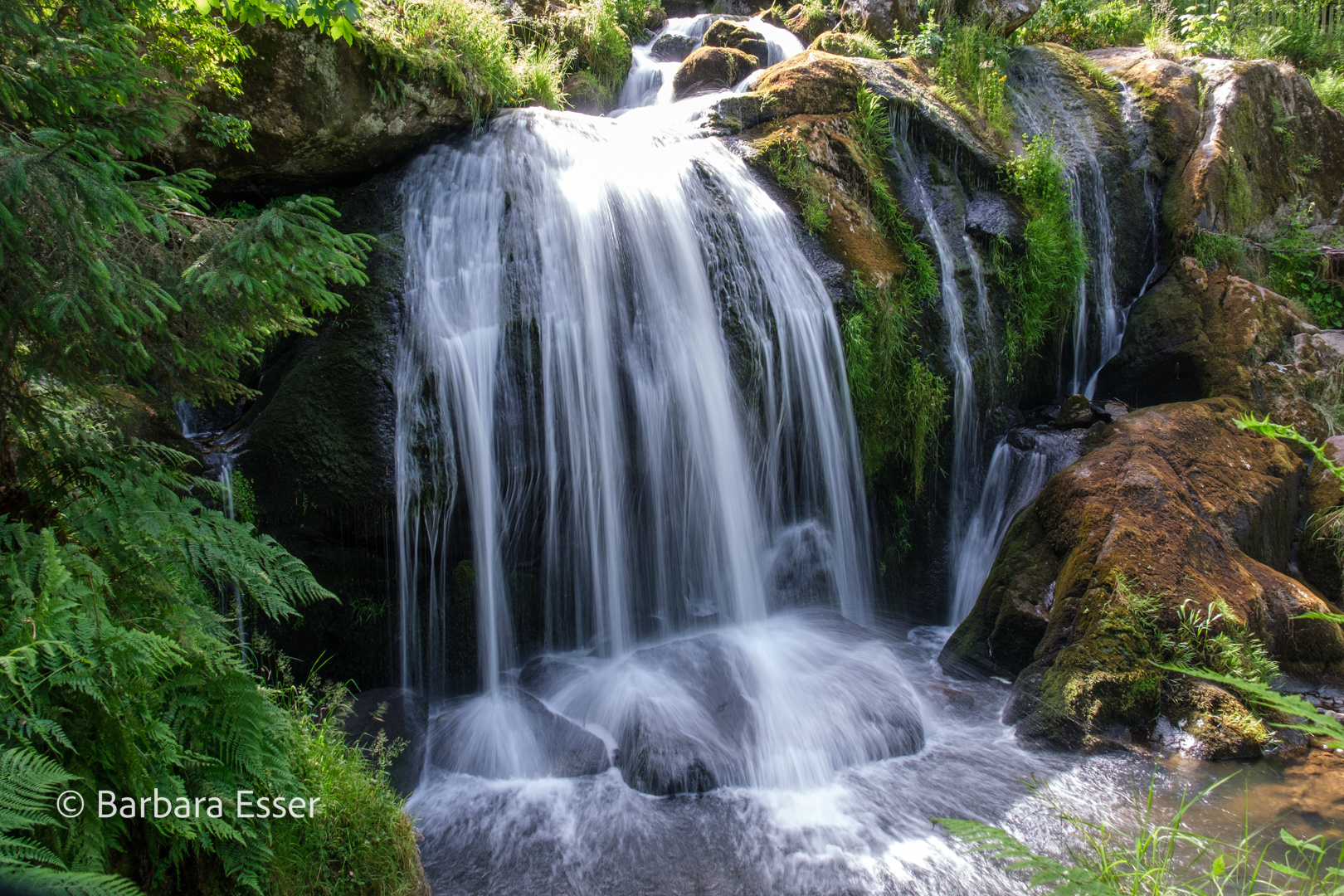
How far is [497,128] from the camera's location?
6.32 meters

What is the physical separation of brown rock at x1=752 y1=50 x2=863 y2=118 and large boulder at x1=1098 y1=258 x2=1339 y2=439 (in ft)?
12.8

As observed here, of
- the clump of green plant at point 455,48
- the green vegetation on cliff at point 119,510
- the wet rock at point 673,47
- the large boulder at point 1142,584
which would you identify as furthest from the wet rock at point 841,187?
the green vegetation on cliff at point 119,510

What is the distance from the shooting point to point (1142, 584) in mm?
4574

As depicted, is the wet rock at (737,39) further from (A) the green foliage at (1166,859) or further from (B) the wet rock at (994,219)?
(A) the green foliage at (1166,859)

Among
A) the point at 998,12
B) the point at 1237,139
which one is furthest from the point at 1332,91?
the point at 998,12

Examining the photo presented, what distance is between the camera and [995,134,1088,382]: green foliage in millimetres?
7484

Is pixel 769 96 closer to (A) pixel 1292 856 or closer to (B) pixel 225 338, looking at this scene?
(B) pixel 225 338

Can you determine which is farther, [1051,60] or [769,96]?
[1051,60]

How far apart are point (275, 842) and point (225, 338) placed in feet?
6.57

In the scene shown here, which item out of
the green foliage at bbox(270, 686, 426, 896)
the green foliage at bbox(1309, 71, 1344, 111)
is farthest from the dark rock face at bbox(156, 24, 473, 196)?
the green foliage at bbox(1309, 71, 1344, 111)

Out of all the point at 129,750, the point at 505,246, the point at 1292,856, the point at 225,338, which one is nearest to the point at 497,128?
the point at 505,246

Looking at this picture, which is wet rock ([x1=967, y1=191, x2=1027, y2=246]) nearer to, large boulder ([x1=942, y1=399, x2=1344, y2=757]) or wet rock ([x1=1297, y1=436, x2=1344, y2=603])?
large boulder ([x1=942, y1=399, x2=1344, y2=757])

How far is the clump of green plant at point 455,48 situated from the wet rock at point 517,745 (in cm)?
472

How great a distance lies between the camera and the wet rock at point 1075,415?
23.1ft
